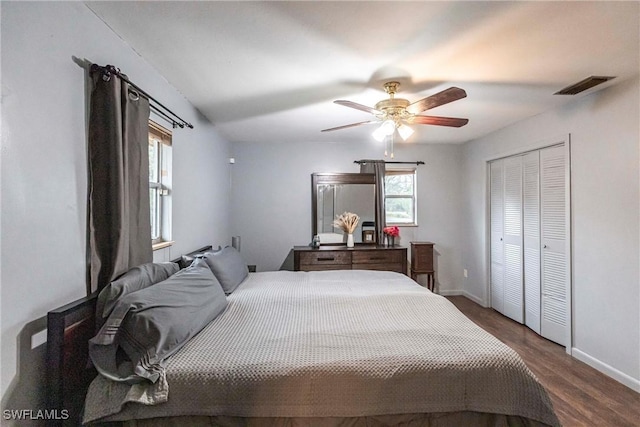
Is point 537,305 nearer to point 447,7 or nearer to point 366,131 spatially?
point 366,131

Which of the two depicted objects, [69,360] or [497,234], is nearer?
[69,360]

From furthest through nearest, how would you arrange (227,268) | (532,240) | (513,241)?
(513,241), (532,240), (227,268)

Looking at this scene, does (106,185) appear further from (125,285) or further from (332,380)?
(332,380)

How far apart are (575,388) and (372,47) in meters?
2.92

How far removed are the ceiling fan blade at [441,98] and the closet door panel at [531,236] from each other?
1.96m

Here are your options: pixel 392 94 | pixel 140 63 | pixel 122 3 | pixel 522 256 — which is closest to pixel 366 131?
pixel 392 94

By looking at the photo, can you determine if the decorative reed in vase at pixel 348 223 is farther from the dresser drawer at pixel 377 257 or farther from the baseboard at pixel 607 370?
the baseboard at pixel 607 370

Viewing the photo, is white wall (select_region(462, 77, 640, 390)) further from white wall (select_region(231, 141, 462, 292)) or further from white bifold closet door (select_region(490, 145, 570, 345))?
white wall (select_region(231, 141, 462, 292))

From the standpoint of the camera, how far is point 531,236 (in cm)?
361

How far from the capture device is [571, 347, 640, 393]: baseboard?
94.7 inches

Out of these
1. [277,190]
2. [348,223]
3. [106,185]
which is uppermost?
[277,190]

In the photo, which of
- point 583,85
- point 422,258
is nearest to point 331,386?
point 583,85

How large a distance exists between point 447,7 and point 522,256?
3.21 metres

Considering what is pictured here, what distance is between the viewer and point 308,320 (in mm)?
1938
